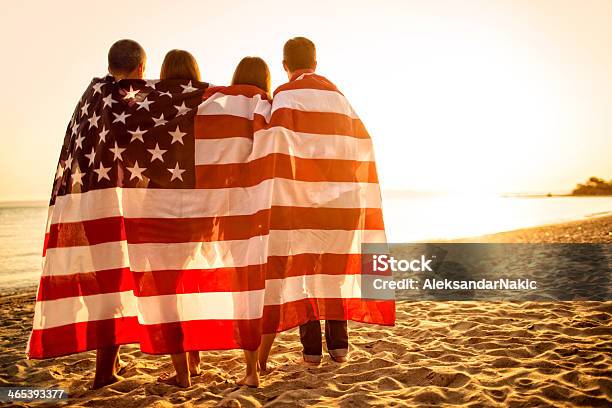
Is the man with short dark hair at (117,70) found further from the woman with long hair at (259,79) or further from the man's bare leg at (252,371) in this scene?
the man's bare leg at (252,371)

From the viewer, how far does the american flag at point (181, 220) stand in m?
3.26

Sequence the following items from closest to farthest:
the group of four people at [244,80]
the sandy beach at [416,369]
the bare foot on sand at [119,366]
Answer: the sandy beach at [416,369] → the group of four people at [244,80] → the bare foot on sand at [119,366]

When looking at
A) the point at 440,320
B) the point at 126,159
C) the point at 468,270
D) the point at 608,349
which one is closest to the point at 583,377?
the point at 608,349

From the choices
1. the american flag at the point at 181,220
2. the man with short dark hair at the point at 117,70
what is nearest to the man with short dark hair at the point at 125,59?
the man with short dark hair at the point at 117,70

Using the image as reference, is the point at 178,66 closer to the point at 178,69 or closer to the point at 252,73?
the point at 178,69

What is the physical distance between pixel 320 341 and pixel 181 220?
149cm

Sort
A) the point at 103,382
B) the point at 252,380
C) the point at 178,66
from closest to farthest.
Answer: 1. the point at 252,380
2. the point at 103,382
3. the point at 178,66

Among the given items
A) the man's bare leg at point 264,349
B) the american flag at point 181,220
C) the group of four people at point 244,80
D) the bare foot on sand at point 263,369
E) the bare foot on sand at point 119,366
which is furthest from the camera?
the bare foot on sand at point 119,366

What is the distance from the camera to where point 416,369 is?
3.53 meters

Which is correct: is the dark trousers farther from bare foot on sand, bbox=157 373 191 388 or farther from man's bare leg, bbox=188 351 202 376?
bare foot on sand, bbox=157 373 191 388

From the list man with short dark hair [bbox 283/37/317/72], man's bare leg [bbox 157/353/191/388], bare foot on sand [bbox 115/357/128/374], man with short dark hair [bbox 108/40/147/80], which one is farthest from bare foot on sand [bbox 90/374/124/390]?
man with short dark hair [bbox 283/37/317/72]

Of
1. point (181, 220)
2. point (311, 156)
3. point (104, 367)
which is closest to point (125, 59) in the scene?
point (181, 220)

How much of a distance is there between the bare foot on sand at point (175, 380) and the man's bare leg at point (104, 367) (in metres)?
0.35

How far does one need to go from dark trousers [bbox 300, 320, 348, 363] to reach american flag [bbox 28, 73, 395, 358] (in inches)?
9.5
